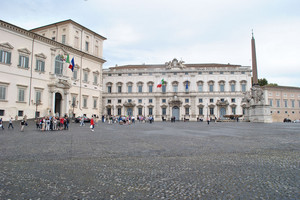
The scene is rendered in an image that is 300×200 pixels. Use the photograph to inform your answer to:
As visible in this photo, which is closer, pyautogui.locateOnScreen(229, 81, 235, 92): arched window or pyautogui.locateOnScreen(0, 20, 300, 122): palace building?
pyautogui.locateOnScreen(0, 20, 300, 122): palace building

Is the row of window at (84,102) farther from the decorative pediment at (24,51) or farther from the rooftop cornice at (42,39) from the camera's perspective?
the decorative pediment at (24,51)

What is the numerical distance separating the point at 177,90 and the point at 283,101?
2957 centimetres

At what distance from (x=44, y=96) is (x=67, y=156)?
2573cm

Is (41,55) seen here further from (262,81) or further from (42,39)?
(262,81)

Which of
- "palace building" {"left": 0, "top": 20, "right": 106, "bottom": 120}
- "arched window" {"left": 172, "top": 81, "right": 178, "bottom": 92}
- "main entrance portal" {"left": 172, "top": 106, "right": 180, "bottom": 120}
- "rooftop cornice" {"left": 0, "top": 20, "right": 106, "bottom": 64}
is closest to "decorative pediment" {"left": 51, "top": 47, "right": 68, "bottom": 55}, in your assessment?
"palace building" {"left": 0, "top": 20, "right": 106, "bottom": 120}

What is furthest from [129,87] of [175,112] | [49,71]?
[49,71]

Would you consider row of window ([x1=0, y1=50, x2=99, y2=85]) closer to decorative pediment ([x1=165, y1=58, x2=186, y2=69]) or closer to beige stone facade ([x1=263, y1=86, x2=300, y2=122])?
decorative pediment ([x1=165, y1=58, x2=186, y2=69])

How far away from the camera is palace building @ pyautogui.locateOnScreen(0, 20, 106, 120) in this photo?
2455 cm

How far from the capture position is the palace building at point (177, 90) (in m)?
50.7

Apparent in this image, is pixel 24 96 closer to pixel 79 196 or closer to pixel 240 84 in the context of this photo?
pixel 79 196

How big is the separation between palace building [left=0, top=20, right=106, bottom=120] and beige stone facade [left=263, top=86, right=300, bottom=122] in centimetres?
4518

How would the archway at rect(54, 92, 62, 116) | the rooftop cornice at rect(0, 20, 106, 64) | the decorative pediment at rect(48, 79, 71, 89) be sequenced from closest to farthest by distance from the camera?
the rooftop cornice at rect(0, 20, 106, 64) → the decorative pediment at rect(48, 79, 71, 89) → the archway at rect(54, 92, 62, 116)

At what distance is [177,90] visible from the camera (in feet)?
173

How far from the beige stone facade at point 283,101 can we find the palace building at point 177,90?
426 inches
